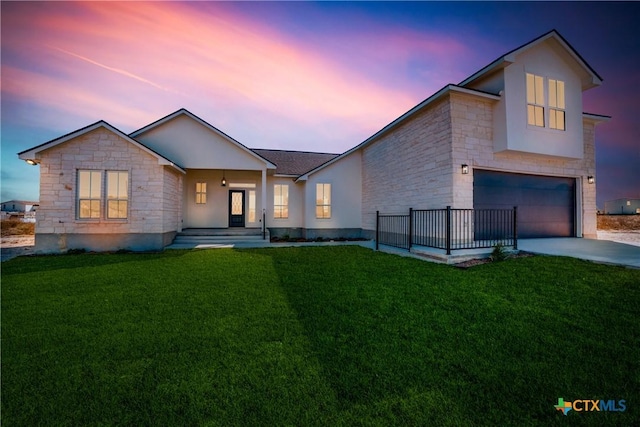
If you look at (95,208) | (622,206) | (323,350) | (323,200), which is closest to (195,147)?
(95,208)

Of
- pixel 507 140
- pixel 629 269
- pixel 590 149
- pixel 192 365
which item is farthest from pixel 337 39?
pixel 192 365

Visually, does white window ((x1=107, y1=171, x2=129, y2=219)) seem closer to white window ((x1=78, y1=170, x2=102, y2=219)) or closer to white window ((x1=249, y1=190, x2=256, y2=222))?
white window ((x1=78, y1=170, x2=102, y2=219))

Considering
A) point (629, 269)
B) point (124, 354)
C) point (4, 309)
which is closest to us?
point (124, 354)

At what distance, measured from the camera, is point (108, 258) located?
8.05 meters

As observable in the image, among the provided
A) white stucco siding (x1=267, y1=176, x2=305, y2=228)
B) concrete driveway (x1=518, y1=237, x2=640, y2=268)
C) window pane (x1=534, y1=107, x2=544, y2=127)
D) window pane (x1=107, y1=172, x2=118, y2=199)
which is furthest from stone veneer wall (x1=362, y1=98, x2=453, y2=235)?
window pane (x1=107, y1=172, x2=118, y2=199)

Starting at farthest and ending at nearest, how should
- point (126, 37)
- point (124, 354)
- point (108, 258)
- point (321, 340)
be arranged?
point (126, 37), point (108, 258), point (321, 340), point (124, 354)

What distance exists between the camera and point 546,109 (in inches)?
344

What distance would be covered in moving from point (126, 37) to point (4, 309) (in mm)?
10031

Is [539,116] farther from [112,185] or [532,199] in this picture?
[112,185]

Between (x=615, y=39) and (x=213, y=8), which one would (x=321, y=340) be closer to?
(x=213, y=8)

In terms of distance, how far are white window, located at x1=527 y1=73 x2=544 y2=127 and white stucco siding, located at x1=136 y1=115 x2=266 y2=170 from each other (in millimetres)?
10447

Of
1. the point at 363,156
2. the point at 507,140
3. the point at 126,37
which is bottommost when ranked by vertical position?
the point at 507,140

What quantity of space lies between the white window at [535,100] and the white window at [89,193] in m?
15.3

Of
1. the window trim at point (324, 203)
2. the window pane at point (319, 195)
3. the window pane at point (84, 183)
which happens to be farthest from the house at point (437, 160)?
the window pane at point (319, 195)
